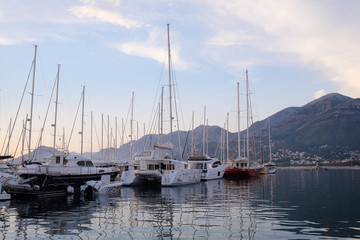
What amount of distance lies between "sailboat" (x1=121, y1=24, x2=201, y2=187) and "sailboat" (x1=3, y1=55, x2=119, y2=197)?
25.8 feet

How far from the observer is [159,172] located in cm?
4134

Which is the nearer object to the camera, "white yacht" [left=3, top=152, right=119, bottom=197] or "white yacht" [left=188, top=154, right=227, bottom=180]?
"white yacht" [left=3, top=152, right=119, bottom=197]

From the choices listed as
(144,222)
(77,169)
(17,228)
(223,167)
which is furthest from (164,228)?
(223,167)

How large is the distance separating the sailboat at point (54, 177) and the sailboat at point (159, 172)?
7.87 m

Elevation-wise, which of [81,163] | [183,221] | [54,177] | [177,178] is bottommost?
[183,221]

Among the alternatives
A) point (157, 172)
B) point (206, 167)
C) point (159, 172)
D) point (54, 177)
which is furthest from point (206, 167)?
point (54, 177)

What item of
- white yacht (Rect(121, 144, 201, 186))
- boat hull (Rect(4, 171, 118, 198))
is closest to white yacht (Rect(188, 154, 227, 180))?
white yacht (Rect(121, 144, 201, 186))

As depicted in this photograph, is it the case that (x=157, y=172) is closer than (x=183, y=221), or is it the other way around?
(x=183, y=221)

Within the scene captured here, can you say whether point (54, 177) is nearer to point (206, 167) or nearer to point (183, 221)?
point (183, 221)

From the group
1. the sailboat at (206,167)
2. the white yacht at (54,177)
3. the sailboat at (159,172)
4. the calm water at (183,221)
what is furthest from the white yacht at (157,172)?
the calm water at (183,221)

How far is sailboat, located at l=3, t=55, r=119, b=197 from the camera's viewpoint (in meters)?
28.2

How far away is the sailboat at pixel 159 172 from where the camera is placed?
41.0 meters

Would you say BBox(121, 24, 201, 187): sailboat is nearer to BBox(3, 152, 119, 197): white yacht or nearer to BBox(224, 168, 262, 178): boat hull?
BBox(3, 152, 119, 197): white yacht

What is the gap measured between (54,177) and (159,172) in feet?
47.6
